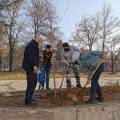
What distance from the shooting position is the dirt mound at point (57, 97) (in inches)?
346

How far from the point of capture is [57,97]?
30.9 feet

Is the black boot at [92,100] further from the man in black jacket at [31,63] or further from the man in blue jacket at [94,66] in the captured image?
the man in black jacket at [31,63]

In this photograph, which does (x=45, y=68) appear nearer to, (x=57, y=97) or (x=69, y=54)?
(x=69, y=54)

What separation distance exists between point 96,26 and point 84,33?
2.10 m

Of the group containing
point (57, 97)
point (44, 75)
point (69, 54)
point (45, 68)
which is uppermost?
point (69, 54)

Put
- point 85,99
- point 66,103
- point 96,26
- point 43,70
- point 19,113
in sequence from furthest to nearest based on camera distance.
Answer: point 96,26 < point 43,70 < point 85,99 < point 66,103 < point 19,113

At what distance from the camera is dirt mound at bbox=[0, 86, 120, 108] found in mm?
8781

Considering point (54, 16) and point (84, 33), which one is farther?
point (84, 33)

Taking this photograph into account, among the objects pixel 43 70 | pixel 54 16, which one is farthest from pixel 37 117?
pixel 43 70

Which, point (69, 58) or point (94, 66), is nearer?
point (94, 66)

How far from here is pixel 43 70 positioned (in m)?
13.9

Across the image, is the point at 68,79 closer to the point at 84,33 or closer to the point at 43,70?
the point at 43,70

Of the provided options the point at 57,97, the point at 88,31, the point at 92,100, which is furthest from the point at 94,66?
the point at 88,31

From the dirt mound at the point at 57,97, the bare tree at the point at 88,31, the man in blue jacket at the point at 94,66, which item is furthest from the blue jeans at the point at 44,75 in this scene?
the bare tree at the point at 88,31
